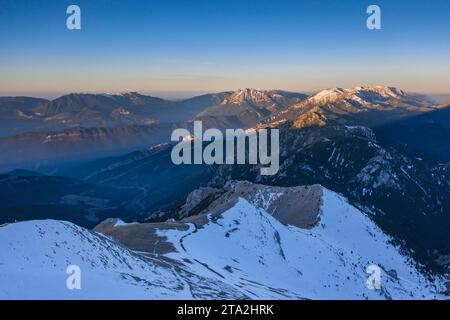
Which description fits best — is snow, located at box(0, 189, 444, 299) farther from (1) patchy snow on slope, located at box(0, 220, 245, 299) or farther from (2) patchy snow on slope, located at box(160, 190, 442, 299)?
(2) patchy snow on slope, located at box(160, 190, 442, 299)

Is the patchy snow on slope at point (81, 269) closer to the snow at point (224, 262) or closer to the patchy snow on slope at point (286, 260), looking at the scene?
the snow at point (224, 262)

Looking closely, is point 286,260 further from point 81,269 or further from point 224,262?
point 81,269

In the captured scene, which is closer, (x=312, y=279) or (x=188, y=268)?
Answer: (x=188, y=268)

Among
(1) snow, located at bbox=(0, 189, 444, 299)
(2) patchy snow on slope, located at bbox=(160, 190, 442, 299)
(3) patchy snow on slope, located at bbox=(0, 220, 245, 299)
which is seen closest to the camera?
(3) patchy snow on slope, located at bbox=(0, 220, 245, 299)

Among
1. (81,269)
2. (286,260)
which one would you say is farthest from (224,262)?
(81,269)

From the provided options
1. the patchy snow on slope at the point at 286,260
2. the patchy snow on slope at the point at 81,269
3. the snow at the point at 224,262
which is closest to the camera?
the patchy snow on slope at the point at 81,269

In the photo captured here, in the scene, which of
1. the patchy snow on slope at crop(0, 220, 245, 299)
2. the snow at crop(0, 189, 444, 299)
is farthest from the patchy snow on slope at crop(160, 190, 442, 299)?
the patchy snow on slope at crop(0, 220, 245, 299)

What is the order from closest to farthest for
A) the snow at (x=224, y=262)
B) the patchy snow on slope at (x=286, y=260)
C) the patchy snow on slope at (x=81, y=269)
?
the patchy snow on slope at (x=81, y=269) → the snow at (x=224, y=262) → the patchy snow on slope at (x=286, y=260)

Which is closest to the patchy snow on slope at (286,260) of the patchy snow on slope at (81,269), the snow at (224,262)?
the snow at (224,262)
